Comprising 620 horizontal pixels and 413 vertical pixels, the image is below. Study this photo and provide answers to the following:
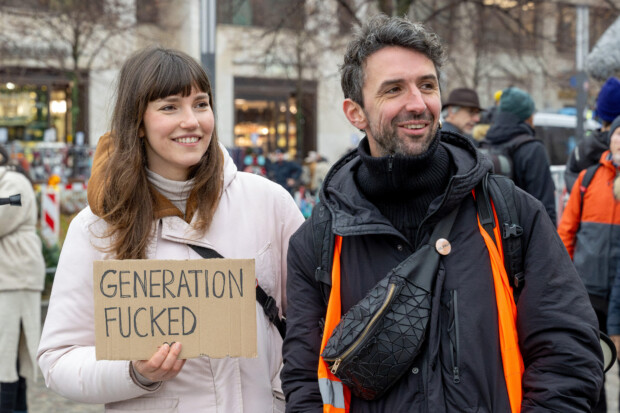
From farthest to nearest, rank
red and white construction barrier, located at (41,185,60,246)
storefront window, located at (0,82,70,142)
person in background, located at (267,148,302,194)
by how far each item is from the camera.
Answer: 1. storefront window, located at (0,82,70,142)
2. person in background, located at (267,148,302,194)
3. red and white construction barrier, located at (41,185,60,246)

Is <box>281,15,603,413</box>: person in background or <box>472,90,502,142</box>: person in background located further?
<box>472,90,502,142</box>: person in background

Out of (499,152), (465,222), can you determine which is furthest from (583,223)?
(465,222)

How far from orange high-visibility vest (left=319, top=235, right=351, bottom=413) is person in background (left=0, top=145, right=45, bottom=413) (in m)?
3.80

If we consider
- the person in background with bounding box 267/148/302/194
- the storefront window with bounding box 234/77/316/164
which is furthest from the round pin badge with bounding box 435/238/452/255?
the storefront window with bounding box 234/77/316/164

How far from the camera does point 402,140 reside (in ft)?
7.23

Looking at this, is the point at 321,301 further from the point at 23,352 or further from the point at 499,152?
the point at 23,352

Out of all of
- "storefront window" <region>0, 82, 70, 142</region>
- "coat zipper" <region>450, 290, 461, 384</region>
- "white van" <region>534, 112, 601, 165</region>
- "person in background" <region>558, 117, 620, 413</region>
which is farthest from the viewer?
"storefront window" <region>0, 82, 70, 142</region>

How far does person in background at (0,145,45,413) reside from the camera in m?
5.46

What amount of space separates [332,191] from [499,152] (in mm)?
3616

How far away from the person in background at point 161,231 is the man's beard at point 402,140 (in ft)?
2.13

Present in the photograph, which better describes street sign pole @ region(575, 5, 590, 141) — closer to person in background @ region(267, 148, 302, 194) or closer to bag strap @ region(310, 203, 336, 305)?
person in background @ region(267, 148, 302, 194)

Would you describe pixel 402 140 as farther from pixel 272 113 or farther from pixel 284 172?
pixel 272 113

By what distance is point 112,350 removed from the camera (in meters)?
2.31

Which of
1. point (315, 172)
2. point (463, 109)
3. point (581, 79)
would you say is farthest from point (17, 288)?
point (315, 172)
